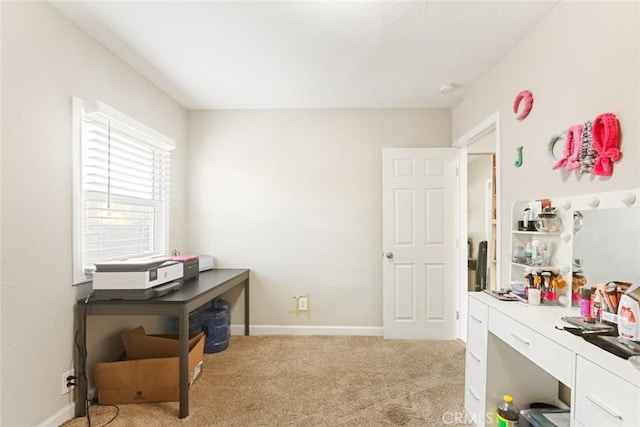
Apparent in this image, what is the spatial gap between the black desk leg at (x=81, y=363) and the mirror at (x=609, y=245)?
284cm

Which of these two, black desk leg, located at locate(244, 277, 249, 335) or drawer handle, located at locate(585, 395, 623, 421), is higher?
drawer handle, located at locate(585, 395, 623, 421)

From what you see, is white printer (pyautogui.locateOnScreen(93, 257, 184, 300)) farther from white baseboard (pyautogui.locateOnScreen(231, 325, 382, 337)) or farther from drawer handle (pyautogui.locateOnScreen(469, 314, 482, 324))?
drawer handle (pyautogui.locateOnScreen(469, 314, 482, 324))

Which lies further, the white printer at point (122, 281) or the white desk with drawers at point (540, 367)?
the white printer at point (122, 281)

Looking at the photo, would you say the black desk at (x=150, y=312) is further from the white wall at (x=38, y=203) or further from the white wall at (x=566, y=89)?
the white wall at (x=566, y=89)

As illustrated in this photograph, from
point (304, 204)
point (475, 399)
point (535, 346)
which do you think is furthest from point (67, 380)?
point (535, 346)

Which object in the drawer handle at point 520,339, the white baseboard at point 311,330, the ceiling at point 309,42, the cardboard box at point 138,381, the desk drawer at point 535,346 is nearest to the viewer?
the desk drawer at point 535,346

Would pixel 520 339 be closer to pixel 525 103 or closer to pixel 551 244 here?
pixel 551 244

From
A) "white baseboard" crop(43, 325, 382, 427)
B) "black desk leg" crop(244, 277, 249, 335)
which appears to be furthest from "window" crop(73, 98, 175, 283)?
"white baseboard" crop(43, 325, 382, 427)

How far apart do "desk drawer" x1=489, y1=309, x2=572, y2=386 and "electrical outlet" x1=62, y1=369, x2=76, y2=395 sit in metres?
2.48

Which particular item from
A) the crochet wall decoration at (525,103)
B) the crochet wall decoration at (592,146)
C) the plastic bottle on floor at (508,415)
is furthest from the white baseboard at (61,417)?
the crochet wall decoration at (525,103)

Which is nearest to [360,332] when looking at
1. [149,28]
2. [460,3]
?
[460,3]

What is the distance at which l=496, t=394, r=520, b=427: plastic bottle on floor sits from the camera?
1652 mm

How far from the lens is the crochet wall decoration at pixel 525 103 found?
1981 millimetres

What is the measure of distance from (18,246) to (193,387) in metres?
1.42
